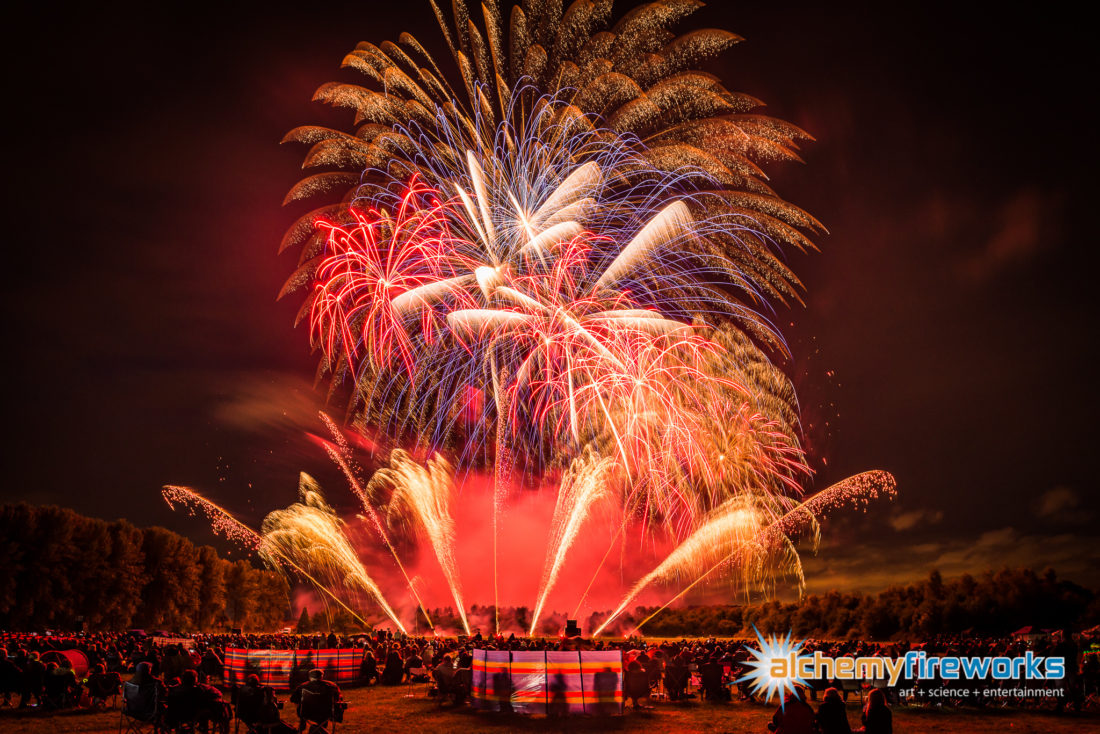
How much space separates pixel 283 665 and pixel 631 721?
13.1 meters

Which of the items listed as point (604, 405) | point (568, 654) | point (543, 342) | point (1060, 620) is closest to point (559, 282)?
point (543, 342)

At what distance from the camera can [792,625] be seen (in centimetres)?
10588

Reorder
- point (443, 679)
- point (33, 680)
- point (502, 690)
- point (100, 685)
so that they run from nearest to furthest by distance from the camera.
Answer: point (502, 690) → point (33, 680) → point (100, 685) → point (443, 679)

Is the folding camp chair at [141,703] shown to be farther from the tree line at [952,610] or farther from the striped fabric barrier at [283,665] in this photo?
the tree line at [952,610]

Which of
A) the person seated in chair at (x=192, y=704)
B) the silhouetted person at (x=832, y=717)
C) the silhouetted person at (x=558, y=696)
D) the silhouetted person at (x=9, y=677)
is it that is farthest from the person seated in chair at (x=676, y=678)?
the silhouetted person at (x=9, y=677)

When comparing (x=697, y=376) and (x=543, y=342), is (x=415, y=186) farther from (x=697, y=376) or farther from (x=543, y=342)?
(x=697, y=376)

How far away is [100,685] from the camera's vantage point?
22797 mm

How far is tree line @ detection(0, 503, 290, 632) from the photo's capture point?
67.5 meters

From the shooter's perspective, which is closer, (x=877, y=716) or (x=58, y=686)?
(x=877, y=716)

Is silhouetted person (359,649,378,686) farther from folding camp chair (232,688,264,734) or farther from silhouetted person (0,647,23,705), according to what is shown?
folding camp chair (232,688,264,734)

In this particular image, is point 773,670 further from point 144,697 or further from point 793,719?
point 144,697

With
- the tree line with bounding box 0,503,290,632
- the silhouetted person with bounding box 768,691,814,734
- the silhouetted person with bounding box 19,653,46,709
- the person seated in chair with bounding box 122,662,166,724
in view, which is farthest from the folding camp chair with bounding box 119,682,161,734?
the tree line with bounding box 0,503,290,632

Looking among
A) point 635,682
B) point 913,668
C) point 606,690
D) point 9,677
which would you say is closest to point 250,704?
point 606,690

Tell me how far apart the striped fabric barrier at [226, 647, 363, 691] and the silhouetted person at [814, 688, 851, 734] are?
60.4 feet
